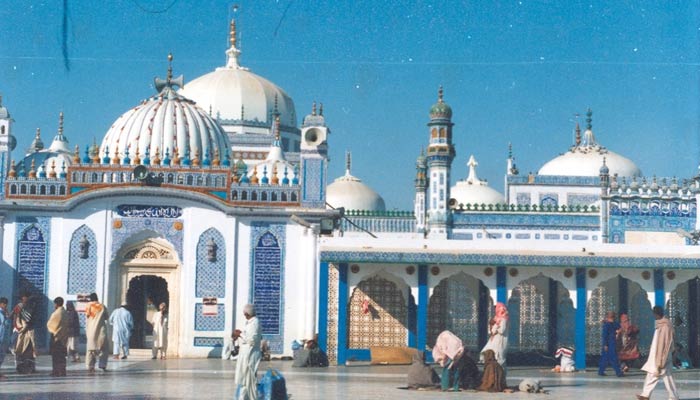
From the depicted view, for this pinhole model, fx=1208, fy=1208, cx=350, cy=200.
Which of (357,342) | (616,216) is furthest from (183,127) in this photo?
(616,216)

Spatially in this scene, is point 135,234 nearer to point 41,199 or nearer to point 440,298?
point 41,199

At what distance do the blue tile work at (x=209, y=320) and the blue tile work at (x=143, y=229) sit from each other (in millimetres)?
1108

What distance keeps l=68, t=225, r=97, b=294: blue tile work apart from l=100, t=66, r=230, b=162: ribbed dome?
8.47ft

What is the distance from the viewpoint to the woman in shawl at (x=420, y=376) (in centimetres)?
1623

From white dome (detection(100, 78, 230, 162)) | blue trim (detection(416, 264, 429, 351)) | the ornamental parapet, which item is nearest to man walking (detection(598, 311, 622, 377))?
blue trim (detection(416, 264, 429, 351))

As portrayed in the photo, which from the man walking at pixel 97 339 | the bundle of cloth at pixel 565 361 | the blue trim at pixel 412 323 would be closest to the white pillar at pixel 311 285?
the blue trim at pixel 412 323

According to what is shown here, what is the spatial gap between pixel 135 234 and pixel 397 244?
5.20 meters

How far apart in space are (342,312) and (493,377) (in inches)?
207

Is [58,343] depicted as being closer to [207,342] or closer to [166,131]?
[207,342]

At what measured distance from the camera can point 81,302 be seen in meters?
22.6

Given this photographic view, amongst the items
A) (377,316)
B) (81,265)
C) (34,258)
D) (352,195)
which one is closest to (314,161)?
(377,316)

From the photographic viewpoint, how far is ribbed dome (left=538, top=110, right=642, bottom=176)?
130 feet

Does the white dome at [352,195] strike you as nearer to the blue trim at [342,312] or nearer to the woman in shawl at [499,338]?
the blue trim at [342,312]

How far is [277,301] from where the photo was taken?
22891 mm
